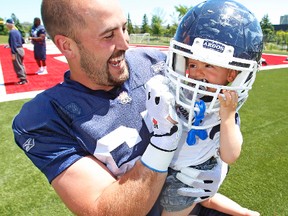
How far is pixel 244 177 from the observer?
3.34 meters

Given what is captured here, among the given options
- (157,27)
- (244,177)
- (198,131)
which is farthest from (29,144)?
(157,27)

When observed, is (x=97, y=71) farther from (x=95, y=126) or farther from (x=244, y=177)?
(x=244, y=177)

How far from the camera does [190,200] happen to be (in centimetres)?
155

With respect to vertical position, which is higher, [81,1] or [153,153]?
[81,1]

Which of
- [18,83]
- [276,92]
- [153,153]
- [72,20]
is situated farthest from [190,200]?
[18,83]

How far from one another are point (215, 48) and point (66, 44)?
0.85 meters

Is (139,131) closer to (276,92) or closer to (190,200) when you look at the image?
(190,200)

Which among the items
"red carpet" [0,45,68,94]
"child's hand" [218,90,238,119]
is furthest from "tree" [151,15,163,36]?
"child's hand" [218,90,238,119]

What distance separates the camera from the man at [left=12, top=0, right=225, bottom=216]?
1342mm

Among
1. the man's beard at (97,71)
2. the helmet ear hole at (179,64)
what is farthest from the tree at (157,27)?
the helmet ear hole at (179,64)

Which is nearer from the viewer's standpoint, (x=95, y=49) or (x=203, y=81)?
(x=203, y=81)

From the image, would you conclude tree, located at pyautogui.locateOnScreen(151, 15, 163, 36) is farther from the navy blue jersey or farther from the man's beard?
the navy blue jersey

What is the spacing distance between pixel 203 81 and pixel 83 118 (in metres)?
0.61

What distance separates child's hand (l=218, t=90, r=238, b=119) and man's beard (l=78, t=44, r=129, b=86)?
0.58 metres
